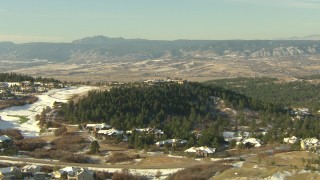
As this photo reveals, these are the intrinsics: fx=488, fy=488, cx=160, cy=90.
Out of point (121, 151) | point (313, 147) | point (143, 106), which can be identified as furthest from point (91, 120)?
point (313, 147)

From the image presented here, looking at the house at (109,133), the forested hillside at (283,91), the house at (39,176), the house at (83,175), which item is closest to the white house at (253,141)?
the house at (109,133)

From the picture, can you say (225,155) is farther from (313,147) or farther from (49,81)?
(49,81)

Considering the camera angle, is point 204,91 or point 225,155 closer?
point 225,155

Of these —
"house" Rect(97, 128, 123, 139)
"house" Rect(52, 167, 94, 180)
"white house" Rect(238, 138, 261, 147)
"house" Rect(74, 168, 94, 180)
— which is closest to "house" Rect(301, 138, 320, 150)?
"white house" Rect(238, 138, 261, 147)

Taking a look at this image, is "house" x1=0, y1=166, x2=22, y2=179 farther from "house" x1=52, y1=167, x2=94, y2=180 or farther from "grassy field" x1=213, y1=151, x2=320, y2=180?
"grassy field" x1=213, y1=151, x2=320, y2=180

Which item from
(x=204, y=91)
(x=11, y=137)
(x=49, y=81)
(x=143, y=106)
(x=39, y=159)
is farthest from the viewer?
(x=49, y=81)

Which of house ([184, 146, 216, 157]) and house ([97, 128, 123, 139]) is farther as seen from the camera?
house ([97, 128, 123, 139])

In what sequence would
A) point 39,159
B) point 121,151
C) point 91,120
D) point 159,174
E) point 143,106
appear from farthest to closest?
point 143,106, point 91,120, point 121,151, point 39,159, point 159,174
